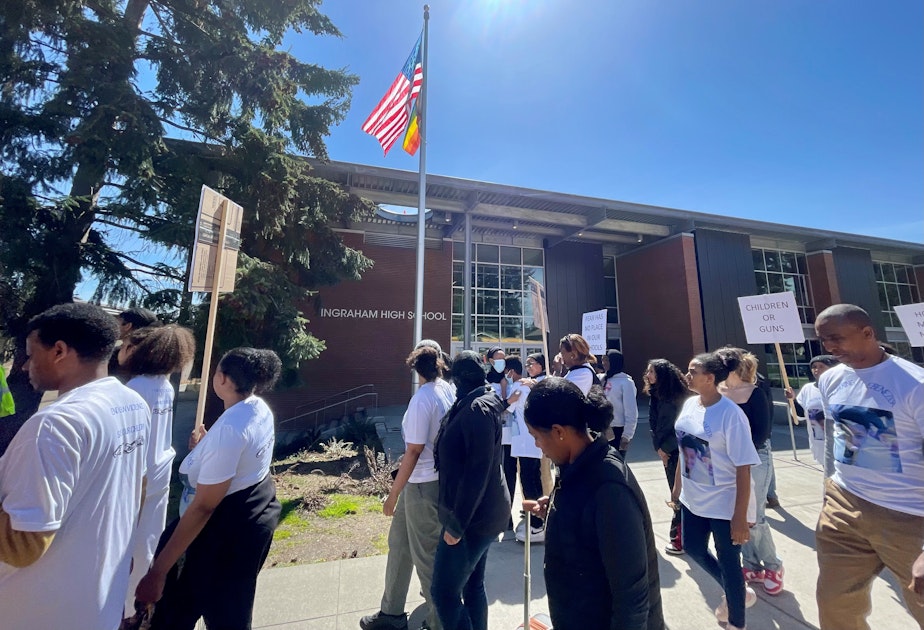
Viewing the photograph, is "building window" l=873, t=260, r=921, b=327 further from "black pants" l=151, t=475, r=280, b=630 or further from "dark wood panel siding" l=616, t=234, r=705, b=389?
"black pants" l=151, t=475, r=280, b=630

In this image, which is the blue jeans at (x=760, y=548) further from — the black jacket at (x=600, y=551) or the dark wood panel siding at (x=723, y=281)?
the dark wood panel siding at (x=723, y=281)

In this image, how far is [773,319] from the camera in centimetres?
679

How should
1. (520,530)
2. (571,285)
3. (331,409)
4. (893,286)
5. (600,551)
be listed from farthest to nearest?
(893,286), (571,285), (331,409), (520,530), (600,551)

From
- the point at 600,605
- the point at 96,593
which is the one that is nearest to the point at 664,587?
the point at 600,605

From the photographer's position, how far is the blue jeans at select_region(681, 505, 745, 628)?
249 cm

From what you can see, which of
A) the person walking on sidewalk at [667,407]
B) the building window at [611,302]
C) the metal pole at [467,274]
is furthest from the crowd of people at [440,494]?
Answer: the building window at [611,302]

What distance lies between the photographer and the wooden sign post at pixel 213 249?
3055mm

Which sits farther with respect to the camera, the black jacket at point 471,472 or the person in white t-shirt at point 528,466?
the person in white t-shirt at point 528,466

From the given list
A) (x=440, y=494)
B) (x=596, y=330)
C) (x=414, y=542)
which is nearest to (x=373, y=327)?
(x=596, y=330)

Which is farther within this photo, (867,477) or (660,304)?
(660,304)

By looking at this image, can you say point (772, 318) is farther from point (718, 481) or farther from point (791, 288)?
point (791, 288)

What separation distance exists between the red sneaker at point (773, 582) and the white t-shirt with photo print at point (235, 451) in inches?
154

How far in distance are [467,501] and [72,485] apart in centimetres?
165

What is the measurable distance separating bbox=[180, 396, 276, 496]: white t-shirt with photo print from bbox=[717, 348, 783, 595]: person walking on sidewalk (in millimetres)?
3163
